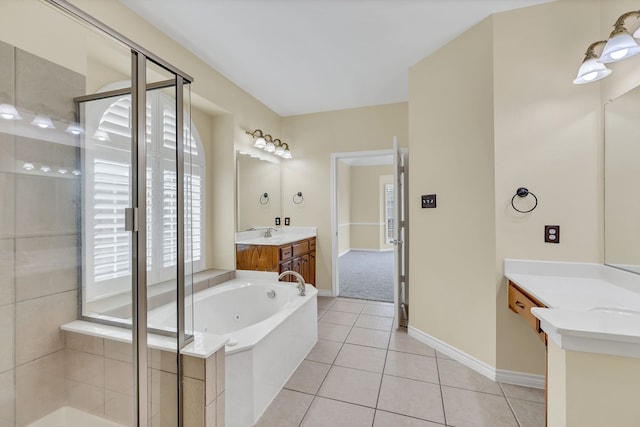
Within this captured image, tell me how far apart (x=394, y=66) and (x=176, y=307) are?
2.75 metres

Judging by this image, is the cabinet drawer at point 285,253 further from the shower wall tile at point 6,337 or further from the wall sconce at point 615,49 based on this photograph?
the wall sconce at point 615,49

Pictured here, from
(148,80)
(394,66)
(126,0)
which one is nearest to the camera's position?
(148,80)

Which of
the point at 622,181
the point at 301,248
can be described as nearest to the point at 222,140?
the point at 301,248

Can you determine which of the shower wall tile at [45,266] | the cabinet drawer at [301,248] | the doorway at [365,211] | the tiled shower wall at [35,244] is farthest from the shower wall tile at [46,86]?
the doorway at [365,211]

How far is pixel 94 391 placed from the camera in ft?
4.36

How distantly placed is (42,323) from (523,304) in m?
2.68

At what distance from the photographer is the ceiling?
1813 mm

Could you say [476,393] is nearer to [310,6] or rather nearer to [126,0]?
[310,6]

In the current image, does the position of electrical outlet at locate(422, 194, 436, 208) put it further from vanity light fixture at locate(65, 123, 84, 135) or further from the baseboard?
vanity light fixture at locate(65, 123, 84, 135)

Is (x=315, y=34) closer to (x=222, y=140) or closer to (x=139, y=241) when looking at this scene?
(x=222, y=140)

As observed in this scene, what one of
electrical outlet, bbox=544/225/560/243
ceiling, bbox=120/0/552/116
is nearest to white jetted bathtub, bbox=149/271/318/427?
electrical outlet, bbox=544/225/560/243

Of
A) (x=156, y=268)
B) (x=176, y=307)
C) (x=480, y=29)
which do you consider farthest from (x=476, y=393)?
(x=480, y=29)

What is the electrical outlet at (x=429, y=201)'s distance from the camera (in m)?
2.32

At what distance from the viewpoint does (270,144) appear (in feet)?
11.3
